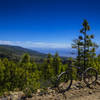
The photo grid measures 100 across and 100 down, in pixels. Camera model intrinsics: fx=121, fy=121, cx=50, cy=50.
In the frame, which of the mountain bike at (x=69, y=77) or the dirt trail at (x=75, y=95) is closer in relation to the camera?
the dirt trail at (x=75, y=95)

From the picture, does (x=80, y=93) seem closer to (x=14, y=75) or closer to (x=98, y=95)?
(x=98, y=95)

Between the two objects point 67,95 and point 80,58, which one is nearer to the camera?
point 67,95

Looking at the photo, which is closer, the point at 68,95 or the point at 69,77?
the point at 68,95

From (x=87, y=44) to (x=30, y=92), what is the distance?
20.1 meters

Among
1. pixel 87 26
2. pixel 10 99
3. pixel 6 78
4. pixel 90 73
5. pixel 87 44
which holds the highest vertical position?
pixel 87 26

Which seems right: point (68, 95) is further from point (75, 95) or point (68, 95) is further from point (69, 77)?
point (69, 77)

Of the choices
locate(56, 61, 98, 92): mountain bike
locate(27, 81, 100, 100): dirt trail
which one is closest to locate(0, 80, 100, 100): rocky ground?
locate(27, 81, 100, 100): dirt trail

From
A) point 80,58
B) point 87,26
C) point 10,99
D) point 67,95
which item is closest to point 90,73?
point 67,95

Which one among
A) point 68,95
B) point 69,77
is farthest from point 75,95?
point 69,77

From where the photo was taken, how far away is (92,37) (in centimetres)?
2500

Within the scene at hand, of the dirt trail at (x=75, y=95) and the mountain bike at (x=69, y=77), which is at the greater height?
the mountain bike at (x=69, y=77)

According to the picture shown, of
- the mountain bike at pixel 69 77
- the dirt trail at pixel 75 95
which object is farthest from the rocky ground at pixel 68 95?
the mountain bike at pixel 69 77

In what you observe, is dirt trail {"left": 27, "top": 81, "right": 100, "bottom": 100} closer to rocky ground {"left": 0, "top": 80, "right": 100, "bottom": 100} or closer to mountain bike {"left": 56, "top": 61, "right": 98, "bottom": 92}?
rocky ground {"left": 0, "top": 80, "right": 100, "bottom": 100}

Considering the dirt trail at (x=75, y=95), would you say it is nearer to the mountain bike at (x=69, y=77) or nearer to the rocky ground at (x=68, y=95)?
the rocky ground at (x=68, y=95)
